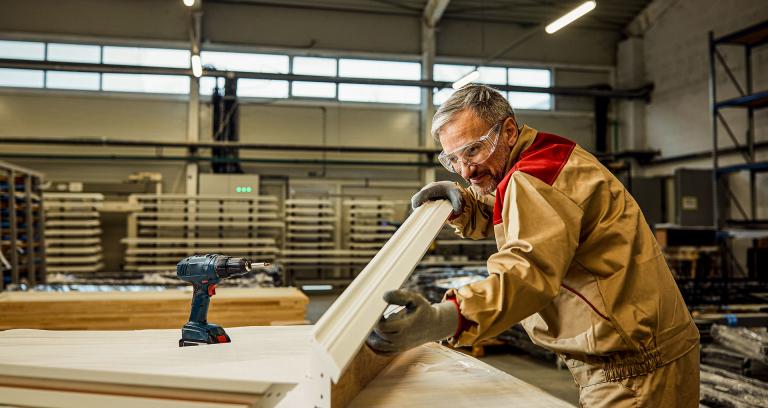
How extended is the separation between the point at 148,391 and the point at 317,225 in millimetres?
11141

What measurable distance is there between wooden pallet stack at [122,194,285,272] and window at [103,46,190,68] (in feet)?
10.9

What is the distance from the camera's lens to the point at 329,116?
13742 mm

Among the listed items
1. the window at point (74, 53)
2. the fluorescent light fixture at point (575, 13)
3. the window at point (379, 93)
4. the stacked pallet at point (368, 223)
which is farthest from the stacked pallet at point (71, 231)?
the fluorescent light fixture at point (575, 13)

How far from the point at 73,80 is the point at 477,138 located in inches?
519

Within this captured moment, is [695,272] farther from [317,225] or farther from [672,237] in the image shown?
[317,225]

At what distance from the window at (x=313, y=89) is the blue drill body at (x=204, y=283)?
38.5ft

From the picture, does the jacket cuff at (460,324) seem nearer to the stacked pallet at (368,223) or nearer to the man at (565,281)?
the man at (565,281)

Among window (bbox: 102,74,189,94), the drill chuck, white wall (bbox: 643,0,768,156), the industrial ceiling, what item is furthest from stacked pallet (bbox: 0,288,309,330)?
white wall (bbox: 643,0,768,156)

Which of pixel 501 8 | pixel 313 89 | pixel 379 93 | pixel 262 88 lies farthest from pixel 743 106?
pixel 262 88

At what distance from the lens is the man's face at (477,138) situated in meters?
1.85

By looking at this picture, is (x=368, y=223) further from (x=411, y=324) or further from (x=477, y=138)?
(x=411, y=324)

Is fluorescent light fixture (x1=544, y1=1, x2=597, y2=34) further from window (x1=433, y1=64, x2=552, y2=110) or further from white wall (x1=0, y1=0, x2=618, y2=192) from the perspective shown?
white wall (x1=0, y1=0, x2=618, y2=192)

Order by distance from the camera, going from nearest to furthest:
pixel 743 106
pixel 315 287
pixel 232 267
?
pixel 232 267, pixel 743 106, pixel 315 287

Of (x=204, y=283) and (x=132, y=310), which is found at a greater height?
(x=204, y=283)
